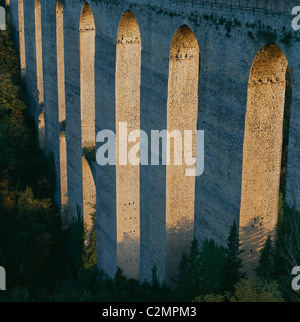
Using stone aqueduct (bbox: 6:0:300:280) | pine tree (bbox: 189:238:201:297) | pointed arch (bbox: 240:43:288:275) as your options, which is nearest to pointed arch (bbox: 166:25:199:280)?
stone aqueduct (bbox: 6:0:300:280)

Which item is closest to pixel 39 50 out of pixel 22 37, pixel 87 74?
pixel 22 37

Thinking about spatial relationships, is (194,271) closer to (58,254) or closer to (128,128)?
(128,128)

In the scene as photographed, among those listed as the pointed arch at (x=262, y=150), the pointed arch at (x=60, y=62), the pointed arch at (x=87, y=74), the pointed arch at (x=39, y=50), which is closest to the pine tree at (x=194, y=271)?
the pointed arch at (x=262, y=150)

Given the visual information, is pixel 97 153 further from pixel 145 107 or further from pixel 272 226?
pixel 272 226

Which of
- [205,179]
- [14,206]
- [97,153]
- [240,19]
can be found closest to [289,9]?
[240,19]

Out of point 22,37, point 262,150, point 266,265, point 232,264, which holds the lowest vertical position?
point 266,265

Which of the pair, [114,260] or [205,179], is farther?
[114,260]
